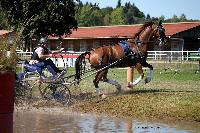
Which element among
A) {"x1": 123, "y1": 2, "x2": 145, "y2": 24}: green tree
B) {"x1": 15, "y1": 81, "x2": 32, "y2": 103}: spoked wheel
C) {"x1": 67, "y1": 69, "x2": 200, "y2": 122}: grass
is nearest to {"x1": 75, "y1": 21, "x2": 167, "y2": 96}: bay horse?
{"x1": 67, "y1": 69, "x2": 200, "y2": 122}: grass

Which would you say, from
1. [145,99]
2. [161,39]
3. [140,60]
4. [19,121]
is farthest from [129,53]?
[19,121]

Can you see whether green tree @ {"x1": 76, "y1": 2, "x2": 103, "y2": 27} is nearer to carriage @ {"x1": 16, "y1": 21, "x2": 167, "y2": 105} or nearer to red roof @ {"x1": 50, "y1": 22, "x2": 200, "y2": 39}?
red roof @ {"x1": 50, "y1": 22, "x2": 200, "y2": 39}

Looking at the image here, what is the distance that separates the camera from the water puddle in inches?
382

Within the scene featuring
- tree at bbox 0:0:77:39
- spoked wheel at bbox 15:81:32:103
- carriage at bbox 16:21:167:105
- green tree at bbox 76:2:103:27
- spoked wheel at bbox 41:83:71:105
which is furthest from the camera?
green tree at bbox 76:2:103:27

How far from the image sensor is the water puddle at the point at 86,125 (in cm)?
971

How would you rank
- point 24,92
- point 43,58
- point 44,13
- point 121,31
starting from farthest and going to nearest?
point 121,31 → point 44,13 → point 43,58 → point 24,92

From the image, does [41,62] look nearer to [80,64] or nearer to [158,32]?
[80,64]

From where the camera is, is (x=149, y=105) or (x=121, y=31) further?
(x=121, y=31)

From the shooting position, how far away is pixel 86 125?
10.4 metres

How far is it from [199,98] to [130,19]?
156m

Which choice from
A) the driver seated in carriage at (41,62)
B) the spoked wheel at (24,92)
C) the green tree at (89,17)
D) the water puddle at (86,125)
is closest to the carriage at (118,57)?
the driver seated in carriage at (41,62)

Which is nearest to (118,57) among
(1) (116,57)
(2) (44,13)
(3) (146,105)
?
(1) (116,57)

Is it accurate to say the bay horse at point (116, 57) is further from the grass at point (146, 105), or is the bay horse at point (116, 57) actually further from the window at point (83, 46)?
the window at point (83, 46)

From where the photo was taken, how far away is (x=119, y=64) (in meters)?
16.0
